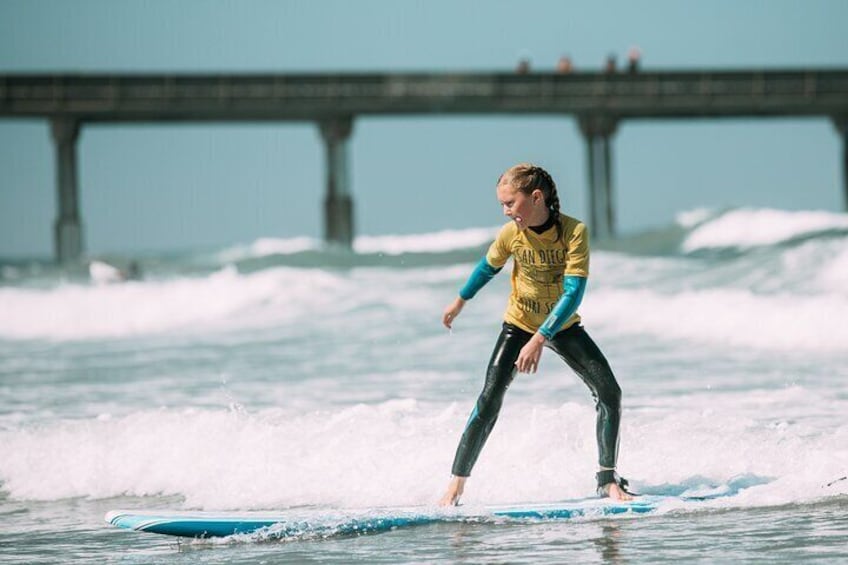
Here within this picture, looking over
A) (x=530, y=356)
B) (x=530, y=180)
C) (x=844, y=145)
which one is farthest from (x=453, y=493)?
(x=844, y=145)

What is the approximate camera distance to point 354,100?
39.7 m

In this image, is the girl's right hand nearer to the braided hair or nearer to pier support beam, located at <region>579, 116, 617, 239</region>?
the braided hair

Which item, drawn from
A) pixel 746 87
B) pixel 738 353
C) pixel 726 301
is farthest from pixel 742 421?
pixel 746 87

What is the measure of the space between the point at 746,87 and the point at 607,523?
117ft

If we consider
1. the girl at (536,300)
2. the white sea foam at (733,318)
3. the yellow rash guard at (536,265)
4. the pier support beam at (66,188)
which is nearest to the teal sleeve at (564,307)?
the girl at (536,300)

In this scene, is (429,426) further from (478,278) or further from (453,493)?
(478,278)

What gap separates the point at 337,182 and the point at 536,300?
34369mm

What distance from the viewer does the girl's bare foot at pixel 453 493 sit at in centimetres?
679

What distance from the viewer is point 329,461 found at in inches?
334

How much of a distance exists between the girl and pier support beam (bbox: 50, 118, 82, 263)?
34.4m

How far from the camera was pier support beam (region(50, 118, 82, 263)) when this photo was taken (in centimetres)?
3991

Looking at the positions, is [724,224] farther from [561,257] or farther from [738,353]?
[561,257]

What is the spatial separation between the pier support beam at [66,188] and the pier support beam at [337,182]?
21.4 ft

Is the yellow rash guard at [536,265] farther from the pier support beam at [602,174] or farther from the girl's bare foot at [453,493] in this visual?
the pier support beam at [602,174]
